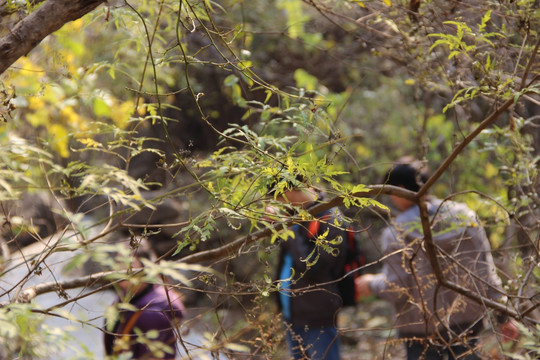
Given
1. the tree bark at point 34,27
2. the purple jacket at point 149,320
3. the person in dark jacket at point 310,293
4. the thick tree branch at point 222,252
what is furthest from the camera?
the person in dark jacket at point 310,293

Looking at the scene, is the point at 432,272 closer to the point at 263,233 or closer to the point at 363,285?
the point at 363,285

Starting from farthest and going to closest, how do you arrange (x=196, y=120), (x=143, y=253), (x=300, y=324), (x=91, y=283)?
(x=196, y=120) → (x=300, y=324) → (x=143, y=253) → (x=91, y=283)

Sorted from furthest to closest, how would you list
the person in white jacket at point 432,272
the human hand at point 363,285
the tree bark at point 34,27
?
the human hand at point 363,285, the person in white jacket at point 432,272, the tree bark at point 34,27

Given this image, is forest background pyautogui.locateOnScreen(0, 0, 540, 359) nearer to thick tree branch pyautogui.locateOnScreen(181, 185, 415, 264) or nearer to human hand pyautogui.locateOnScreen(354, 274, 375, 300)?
thick tree branch pyautogui.locateOnScreen(181, 185, 415, 264)

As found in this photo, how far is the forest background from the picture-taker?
1.72 metres

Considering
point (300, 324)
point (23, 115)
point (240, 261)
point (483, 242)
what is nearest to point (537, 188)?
point (483, 242)

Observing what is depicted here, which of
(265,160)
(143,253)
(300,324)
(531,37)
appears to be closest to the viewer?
(265,160)

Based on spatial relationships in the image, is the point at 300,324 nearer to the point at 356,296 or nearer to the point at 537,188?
the point at 356,296

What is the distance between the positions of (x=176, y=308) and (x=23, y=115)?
1514 mm

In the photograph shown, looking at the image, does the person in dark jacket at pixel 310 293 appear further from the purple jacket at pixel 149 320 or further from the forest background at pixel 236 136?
the purple jacket at pixel 149 320

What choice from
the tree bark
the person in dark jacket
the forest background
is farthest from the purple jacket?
the tree bark

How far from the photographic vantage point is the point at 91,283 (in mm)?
1966

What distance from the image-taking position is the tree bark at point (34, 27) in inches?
67.7

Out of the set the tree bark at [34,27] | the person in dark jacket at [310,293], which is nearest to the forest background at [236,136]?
the tree bark at [34,27]
